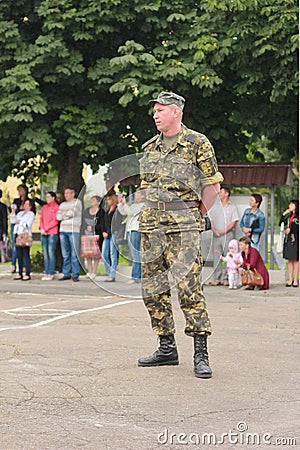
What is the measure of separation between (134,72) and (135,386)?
38.4 feet

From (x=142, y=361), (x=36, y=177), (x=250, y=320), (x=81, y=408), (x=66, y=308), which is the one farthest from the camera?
(x=36, y=177)

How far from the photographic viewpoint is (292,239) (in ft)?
55.2

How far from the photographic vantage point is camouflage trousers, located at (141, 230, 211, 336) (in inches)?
293

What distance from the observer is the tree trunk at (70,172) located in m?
20.5

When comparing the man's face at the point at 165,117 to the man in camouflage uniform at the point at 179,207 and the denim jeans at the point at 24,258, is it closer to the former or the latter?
the man in camouflage uniform at the point at 179,207

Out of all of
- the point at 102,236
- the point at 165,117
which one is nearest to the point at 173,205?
the point at 165,117

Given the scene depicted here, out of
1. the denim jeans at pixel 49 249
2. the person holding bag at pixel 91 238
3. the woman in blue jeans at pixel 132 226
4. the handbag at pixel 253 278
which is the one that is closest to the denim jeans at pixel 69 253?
the denim jeans at pixel 49 249

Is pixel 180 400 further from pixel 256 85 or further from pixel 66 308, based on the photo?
pixel 256 85

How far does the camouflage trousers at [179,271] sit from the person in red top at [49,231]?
10.8 metres

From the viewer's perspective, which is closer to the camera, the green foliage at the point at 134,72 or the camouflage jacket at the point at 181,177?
the camouflage jacket at the point at 181,177

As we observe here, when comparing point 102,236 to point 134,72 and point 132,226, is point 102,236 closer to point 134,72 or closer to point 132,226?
point 134,72

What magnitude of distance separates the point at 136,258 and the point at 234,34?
7100mm

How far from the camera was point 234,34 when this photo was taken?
17.4 meters

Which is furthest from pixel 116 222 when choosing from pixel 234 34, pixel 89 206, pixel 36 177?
pixel 36 177
